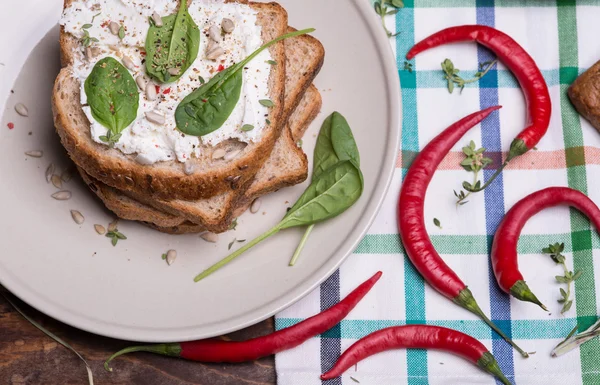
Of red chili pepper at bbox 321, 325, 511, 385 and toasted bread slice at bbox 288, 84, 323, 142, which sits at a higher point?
toasted bread slice at bbox 288, 84, 323, 142

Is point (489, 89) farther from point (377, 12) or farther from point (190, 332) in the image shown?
point (190, 332)

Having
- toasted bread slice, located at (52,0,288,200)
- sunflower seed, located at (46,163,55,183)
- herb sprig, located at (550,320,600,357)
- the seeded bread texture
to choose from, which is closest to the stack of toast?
toasted bread slice, located at (52,0,288,200)

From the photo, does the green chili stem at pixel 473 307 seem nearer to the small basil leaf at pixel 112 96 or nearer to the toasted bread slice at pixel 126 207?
the toasted bread slice at pixel 126 207

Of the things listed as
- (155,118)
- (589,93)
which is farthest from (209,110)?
(589,93)

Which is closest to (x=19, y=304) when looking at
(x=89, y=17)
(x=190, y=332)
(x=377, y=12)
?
(x=190, y=332)

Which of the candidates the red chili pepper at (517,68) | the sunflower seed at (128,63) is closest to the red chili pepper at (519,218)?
the red chili pepper at (517,68)

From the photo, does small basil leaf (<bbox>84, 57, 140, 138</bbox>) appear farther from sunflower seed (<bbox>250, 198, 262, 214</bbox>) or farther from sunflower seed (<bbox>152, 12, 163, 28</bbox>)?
sunflower seed (<bbox>250, 198, 262, 214</bbox>)

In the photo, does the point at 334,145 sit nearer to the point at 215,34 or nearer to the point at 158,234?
the point at 215,34
